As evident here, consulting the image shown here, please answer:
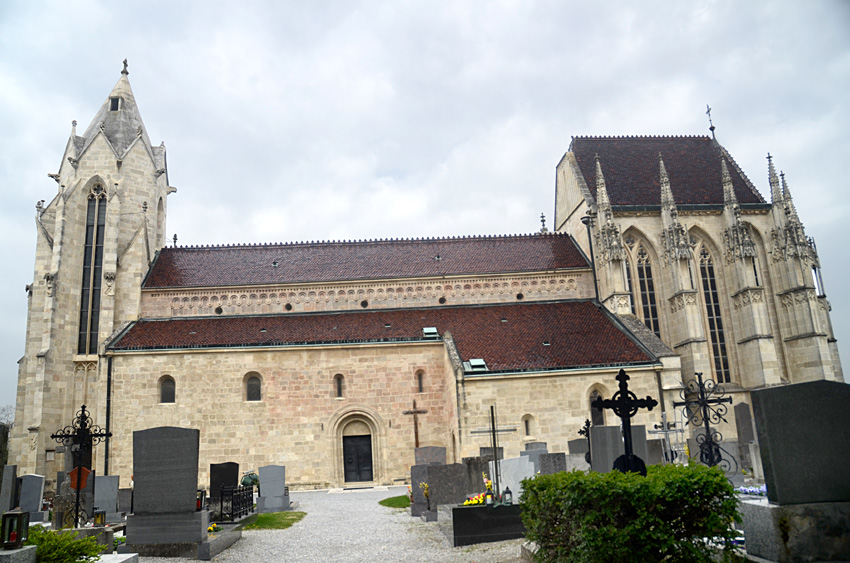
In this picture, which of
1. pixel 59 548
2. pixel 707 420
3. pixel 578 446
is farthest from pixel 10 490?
pixel 707 420

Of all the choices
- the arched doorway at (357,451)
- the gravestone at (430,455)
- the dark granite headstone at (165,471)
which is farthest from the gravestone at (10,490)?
the arched doorway at (357,451)

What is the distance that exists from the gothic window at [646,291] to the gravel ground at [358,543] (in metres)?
18.9

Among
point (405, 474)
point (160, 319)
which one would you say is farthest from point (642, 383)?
point (160, 319)

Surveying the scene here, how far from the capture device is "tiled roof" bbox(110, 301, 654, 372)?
2717 centimetres

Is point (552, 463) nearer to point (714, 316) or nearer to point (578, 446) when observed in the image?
point (578, 446)

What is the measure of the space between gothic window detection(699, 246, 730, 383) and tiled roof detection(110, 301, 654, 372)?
19.4ft

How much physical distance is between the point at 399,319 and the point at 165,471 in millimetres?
18859

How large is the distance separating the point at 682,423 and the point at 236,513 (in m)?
16.4

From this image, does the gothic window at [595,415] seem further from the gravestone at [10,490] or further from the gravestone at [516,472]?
the gravestone at [10,490]

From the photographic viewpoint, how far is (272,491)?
19.9m

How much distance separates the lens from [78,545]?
7273 mm

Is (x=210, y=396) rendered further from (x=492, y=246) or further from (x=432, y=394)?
(x=492, y=246)

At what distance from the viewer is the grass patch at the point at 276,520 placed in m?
16.1

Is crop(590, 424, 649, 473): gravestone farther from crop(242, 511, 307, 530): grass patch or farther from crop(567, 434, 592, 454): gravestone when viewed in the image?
crop(242, 511, 307, 530): grass patch
